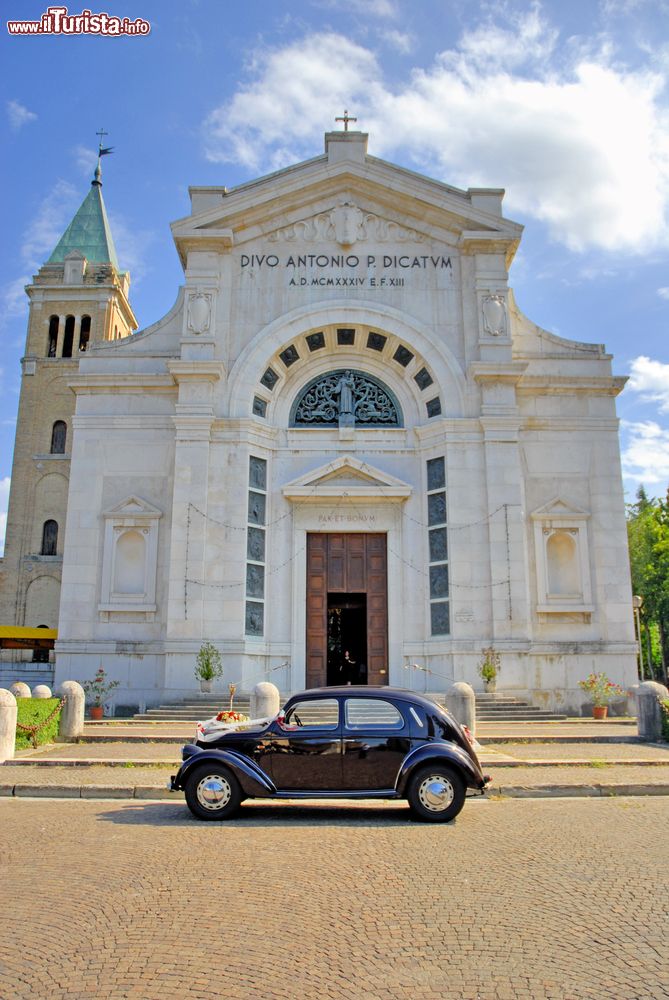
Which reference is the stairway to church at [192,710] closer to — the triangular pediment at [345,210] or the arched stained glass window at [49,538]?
the triangular pediment at [345,210]

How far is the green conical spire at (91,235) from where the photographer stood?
50375 mm

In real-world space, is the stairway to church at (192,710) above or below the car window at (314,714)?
below

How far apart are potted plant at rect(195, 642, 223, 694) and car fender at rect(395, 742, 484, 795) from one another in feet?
43.3

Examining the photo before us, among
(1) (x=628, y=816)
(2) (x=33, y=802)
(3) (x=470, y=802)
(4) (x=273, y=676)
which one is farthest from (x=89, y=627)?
(1) (x=628, y=816)

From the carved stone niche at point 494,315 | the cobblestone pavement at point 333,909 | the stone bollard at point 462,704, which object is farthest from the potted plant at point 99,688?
the carved stone niche at point 494,315

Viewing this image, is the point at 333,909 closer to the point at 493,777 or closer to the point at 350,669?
the point at 493,777

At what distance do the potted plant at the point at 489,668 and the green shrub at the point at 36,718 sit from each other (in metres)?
11.2

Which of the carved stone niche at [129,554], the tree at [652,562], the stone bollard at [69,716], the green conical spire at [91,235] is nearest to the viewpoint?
the stone bollard at [69,716]

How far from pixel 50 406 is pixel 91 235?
42.6 feet

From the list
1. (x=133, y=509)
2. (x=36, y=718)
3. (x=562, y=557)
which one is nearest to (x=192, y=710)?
(x=36, y=718)

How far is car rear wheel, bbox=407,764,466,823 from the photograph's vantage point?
9352 mm

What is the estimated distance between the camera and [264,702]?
16.9 m

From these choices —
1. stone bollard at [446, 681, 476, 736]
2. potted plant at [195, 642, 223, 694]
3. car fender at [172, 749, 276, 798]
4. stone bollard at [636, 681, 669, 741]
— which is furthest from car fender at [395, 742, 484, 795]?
potted plant at [195, 642, 223, 694]

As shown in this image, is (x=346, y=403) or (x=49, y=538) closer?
(x=346, y=403)
